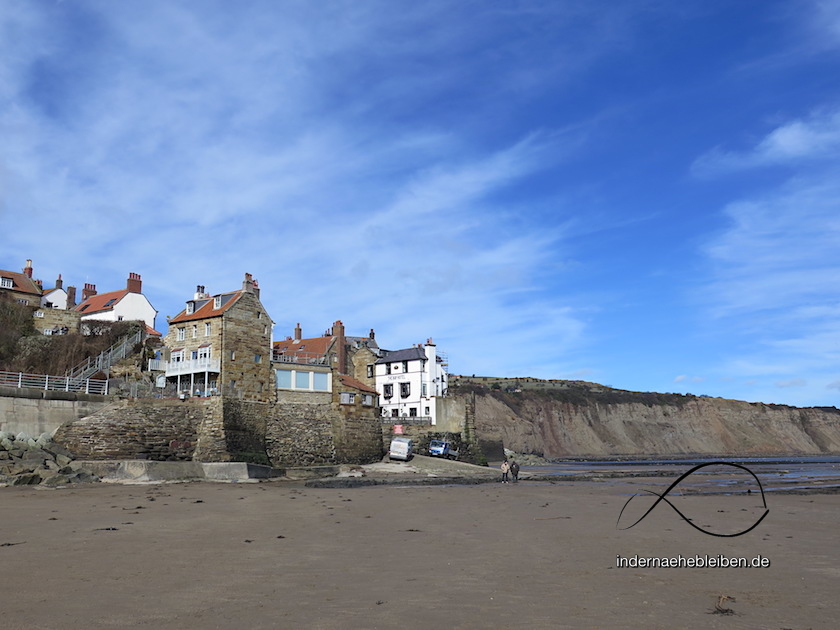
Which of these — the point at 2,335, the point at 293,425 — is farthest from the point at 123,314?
the point at 293,425

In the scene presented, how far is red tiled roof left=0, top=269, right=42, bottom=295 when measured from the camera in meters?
70.1

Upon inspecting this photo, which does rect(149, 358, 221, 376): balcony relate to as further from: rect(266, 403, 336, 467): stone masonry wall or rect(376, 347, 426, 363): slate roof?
rect(376, 347, 426, 363): slate roof

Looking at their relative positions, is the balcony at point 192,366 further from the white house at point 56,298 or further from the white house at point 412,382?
the white house at point 56,298

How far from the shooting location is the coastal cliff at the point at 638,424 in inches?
5399

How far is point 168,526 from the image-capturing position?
→ 53.5ft

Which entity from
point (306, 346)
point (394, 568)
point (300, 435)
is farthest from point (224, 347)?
point (394, 568)

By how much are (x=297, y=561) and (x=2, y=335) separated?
51.7 m

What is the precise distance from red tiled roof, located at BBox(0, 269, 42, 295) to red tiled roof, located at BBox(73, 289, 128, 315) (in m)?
4.80

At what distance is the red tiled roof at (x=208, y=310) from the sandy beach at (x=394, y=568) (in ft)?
72.2

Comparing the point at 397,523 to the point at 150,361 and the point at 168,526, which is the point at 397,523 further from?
the point at 150,361

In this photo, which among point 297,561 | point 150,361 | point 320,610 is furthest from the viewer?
point 150,361

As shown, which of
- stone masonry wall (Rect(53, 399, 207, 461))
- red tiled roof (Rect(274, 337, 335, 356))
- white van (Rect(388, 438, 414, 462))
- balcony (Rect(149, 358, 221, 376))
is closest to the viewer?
stone masonry wall (Rect(53, 399, 207, 461))

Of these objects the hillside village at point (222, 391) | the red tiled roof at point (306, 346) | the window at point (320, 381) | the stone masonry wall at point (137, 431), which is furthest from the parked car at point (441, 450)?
the stone masonry wall at point (137, 431)

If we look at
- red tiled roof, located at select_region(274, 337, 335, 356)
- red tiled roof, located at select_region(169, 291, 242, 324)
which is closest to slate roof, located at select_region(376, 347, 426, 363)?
red tiled roof, located at select_region(274, 337, 335, 356)
